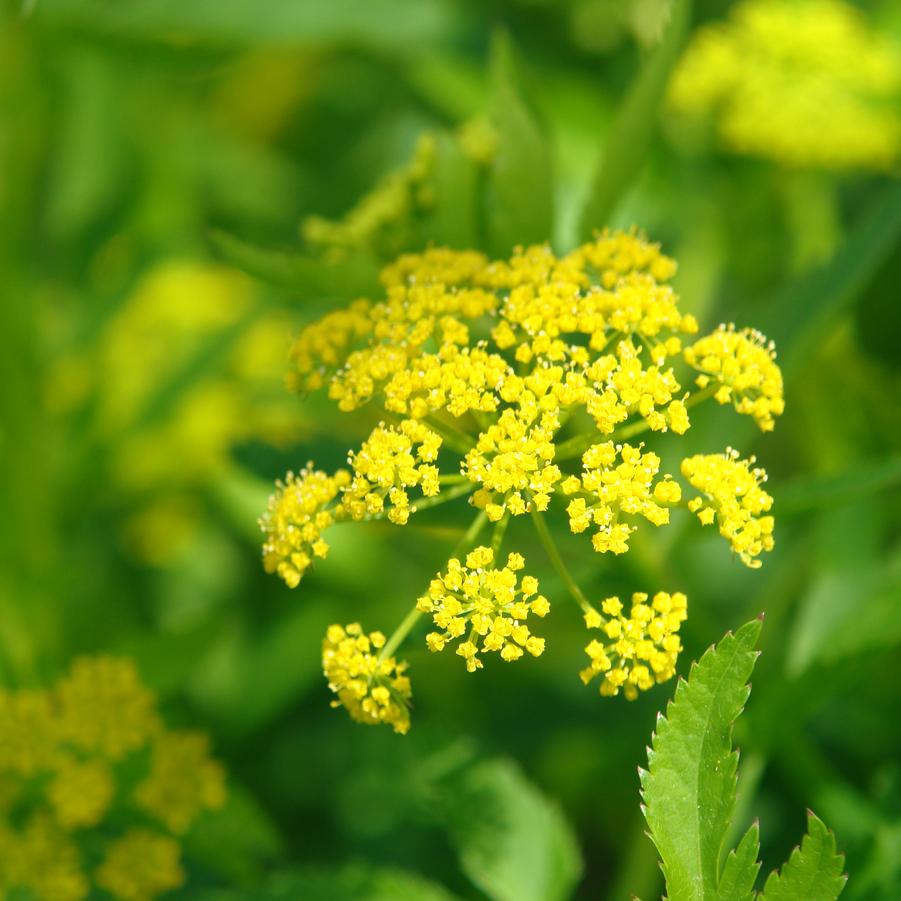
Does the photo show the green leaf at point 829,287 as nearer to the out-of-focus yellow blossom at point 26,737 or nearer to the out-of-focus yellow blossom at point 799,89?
the out-of-focus yellow blossom at point 799,89

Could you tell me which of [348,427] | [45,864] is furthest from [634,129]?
[348,427]

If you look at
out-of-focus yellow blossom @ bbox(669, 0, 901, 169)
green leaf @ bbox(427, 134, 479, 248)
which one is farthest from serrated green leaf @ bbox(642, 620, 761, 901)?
out-of-focus yellow blossom @ bbox(669, 0, 901, 169)

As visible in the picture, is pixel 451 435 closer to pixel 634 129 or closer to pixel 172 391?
pixel 634 129

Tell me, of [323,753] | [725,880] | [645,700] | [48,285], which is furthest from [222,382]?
[725,880]

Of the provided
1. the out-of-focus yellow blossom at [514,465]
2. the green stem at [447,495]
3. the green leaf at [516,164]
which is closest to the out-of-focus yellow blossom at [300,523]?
the green stem at [447,495]

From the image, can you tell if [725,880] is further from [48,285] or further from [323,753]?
[48,285]

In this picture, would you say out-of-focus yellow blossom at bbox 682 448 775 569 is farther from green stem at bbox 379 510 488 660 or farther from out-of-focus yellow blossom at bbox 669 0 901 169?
out-of-focus yellow blossom at bbox 669 0 901 169
